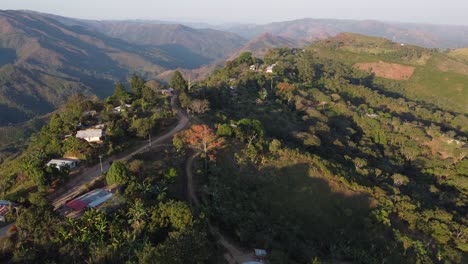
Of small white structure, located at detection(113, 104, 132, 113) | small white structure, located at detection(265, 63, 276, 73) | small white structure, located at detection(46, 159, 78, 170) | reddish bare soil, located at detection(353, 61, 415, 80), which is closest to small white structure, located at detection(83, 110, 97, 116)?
small white structure, located at detection(113, 104, 132, 113)

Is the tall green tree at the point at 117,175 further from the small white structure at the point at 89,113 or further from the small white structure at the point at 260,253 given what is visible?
the small white structure at the point at 89,113

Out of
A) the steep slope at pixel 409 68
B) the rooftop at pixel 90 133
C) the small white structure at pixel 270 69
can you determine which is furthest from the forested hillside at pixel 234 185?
the steep slope at pixel 409 68

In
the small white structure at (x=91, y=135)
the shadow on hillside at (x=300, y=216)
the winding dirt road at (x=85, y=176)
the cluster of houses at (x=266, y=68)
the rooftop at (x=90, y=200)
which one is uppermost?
the small white structure at (x=91, y=135)

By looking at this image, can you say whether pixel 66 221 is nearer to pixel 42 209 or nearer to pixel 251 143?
pixel 42 209

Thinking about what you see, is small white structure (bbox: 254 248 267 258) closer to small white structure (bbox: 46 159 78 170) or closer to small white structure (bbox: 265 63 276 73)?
small white structure (bbox: 46 159 78 170)

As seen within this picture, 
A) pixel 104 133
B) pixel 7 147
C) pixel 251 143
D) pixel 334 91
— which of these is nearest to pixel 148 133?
pixel 104 133

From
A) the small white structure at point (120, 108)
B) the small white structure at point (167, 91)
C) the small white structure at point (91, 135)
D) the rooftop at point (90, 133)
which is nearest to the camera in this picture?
the small white structure at point (91, 135)

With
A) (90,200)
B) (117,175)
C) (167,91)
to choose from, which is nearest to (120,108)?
(167,91)

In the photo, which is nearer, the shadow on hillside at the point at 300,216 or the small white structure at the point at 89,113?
the shadow on hillside at the point at 300,216

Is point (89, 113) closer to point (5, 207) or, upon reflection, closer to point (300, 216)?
point (5, 207)
